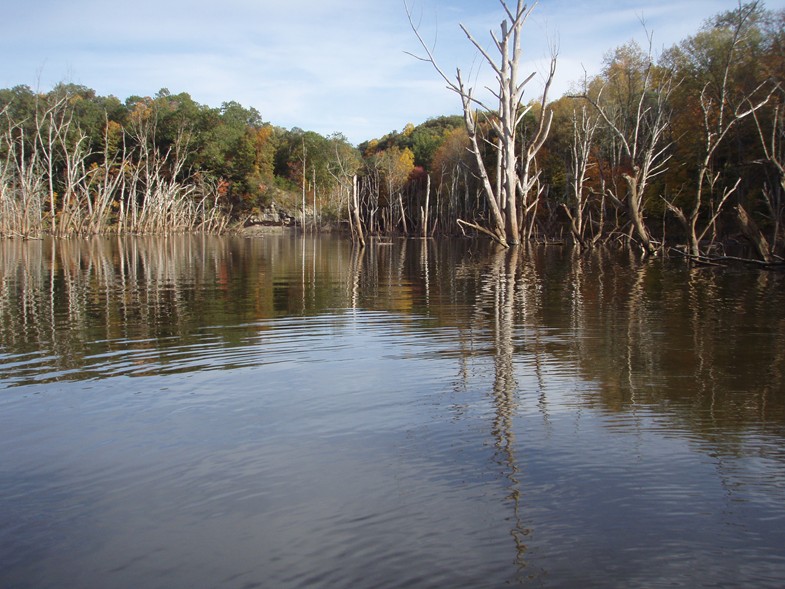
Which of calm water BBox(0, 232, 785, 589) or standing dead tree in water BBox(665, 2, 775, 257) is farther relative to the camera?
standing dead tree in water BBox(665, 2, 775, 257)

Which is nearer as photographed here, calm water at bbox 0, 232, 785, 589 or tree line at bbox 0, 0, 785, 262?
calm water at bbox 0, 232, 785, 589

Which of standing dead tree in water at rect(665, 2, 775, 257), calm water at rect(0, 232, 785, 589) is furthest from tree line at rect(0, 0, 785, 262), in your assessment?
calm water at rect(0, 232, 785, 589)

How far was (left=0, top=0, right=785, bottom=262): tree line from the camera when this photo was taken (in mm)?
24516

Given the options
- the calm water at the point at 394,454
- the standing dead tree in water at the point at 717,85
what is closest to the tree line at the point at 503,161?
the standing dead tree in water at the point at 717,85

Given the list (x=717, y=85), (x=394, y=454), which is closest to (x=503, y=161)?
(x=717, y=85)

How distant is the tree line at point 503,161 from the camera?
24.5 m

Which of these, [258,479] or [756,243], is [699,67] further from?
[258,479]

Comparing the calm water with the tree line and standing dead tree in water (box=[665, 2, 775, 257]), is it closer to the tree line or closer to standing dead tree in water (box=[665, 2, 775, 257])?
the tree line

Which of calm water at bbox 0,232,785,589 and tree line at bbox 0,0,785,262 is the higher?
tree line at bbox 0,0,785,262

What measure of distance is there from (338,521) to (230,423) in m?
1.77

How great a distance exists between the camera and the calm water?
2.87 metres

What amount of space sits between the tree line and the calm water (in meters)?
12.9

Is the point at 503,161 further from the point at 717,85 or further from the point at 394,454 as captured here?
the point at 394,454

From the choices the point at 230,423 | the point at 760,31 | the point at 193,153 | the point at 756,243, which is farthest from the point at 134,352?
the point at 193,153
